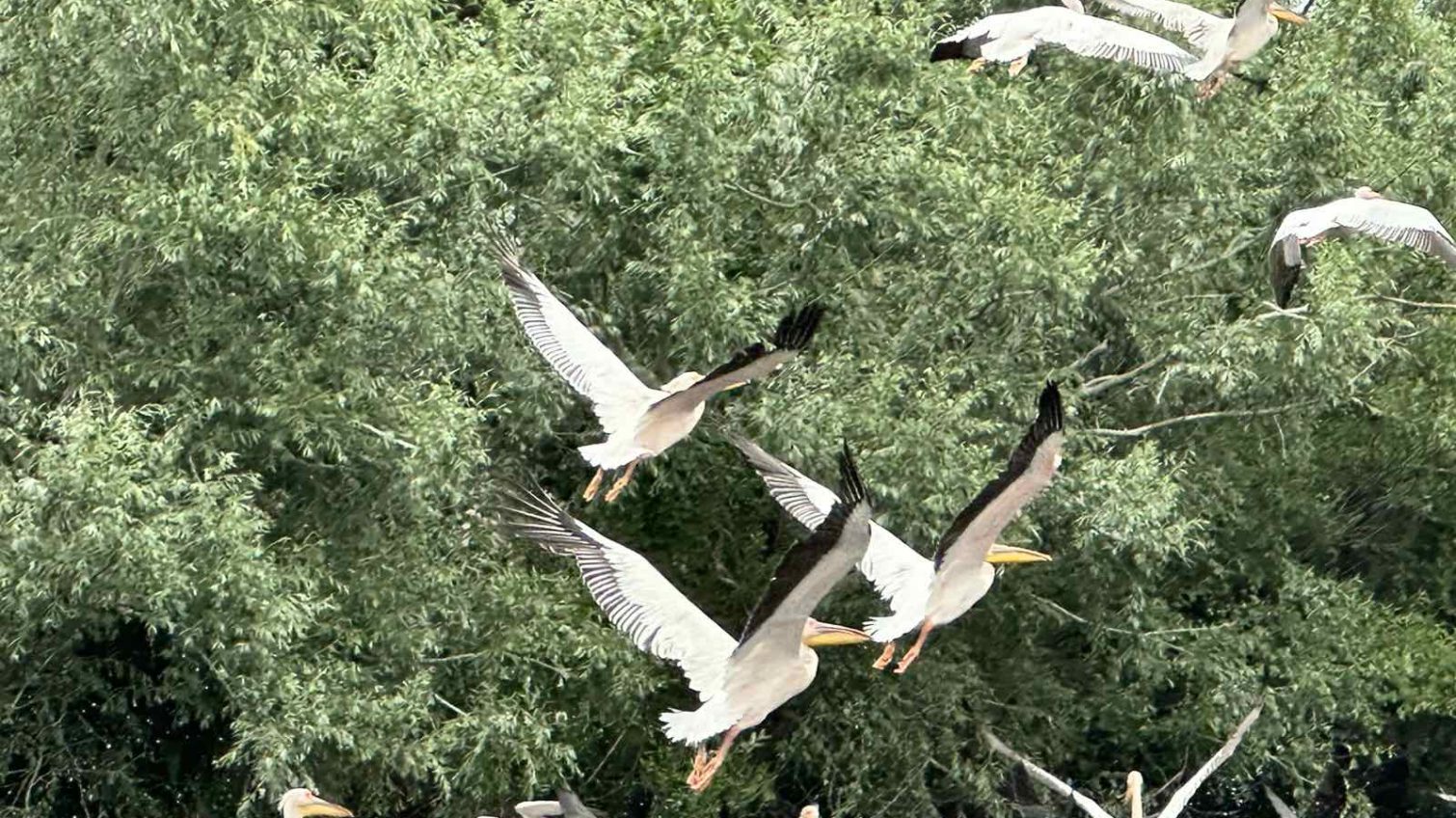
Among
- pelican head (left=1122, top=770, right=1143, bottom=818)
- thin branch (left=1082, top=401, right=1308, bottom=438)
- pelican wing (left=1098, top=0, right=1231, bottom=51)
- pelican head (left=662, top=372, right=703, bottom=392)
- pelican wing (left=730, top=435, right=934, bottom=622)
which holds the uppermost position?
pelican head (left=662, top=372, right=703, bottom=392)

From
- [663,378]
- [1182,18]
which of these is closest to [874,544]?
[663,378]

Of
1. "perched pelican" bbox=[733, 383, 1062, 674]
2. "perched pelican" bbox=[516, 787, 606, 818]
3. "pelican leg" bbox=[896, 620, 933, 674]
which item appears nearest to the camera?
"perched pelican" bbox=[733, 383, 1062, 674]

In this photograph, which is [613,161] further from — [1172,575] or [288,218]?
[1172,575]

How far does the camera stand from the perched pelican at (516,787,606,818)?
14727mm

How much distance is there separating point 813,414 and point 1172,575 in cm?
388

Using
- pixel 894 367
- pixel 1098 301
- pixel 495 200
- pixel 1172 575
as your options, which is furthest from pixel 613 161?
pixel 1172 575

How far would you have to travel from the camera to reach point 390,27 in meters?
15.8

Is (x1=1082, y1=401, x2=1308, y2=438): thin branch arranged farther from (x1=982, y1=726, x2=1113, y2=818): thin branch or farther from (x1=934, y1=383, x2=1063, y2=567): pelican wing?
(x1=934, y1=383, x2=1063, y2=567): pelican wing

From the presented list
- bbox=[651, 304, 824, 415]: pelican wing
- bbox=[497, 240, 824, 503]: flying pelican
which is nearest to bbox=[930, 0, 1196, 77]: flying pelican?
bbox=[497, 240, 824, 503]: flying pelican

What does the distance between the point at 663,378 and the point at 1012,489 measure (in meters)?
4.30

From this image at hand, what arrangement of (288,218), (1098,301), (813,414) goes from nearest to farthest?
1. (288,218)
2. (813,414)
3. (1098,301)

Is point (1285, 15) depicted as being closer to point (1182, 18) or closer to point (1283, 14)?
point (1283, 14)

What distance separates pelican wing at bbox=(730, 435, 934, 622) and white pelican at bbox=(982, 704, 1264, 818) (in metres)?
1.89

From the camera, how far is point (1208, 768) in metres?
16.5
